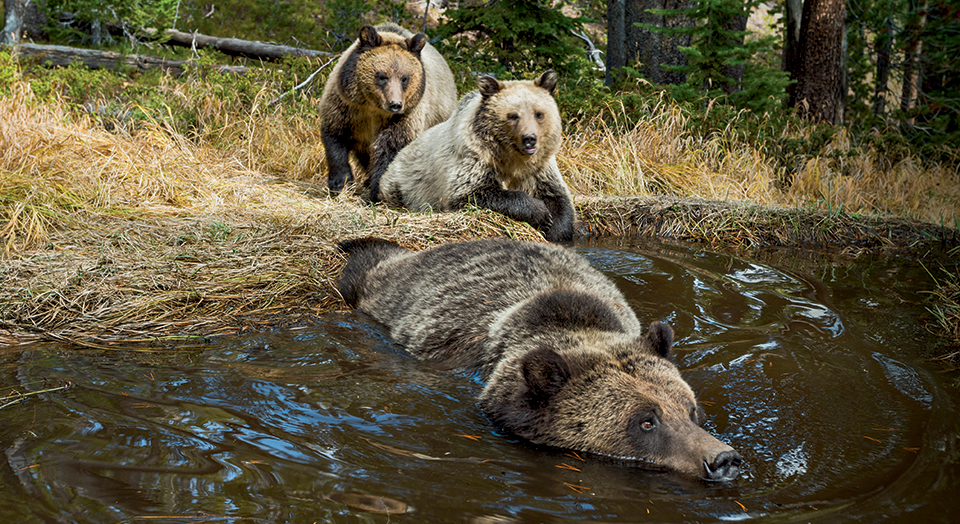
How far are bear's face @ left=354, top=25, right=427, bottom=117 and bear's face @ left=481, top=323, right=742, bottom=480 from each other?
5009mm

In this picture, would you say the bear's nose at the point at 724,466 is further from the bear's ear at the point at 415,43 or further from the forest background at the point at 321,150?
the bear's ear at the point at 415,43

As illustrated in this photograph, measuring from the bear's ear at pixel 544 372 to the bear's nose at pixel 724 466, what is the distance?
28.3 inches

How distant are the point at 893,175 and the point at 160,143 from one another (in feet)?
32.6

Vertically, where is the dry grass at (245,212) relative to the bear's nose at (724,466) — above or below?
above

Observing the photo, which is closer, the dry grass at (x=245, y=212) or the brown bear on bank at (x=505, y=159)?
the dry grass at (x=245, y=212)

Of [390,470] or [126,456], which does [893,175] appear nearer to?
[390,470]

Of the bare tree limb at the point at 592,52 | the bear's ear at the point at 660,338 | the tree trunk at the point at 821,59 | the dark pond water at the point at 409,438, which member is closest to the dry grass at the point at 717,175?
the tree trunk at the point at 821,59

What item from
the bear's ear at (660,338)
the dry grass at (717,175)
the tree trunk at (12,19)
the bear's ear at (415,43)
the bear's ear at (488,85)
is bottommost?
the bear's ear at (660,338)

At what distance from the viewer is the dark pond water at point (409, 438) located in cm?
266

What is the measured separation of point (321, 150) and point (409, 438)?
6.91 metres

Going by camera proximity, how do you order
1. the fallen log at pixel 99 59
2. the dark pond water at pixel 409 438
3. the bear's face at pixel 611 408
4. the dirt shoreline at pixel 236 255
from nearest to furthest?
the dark pond water at pixel 409 438
the bear's face at pixel 611 408
the dirt shoreline at pixel 236 255
the fallen log at pixel 99 59

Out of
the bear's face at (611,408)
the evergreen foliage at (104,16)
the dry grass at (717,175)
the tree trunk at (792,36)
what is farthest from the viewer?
the evergreen foliage at (104,16)

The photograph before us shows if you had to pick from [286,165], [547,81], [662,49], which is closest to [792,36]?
[662,49]

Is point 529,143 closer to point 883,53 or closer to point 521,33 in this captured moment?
point 521,33
